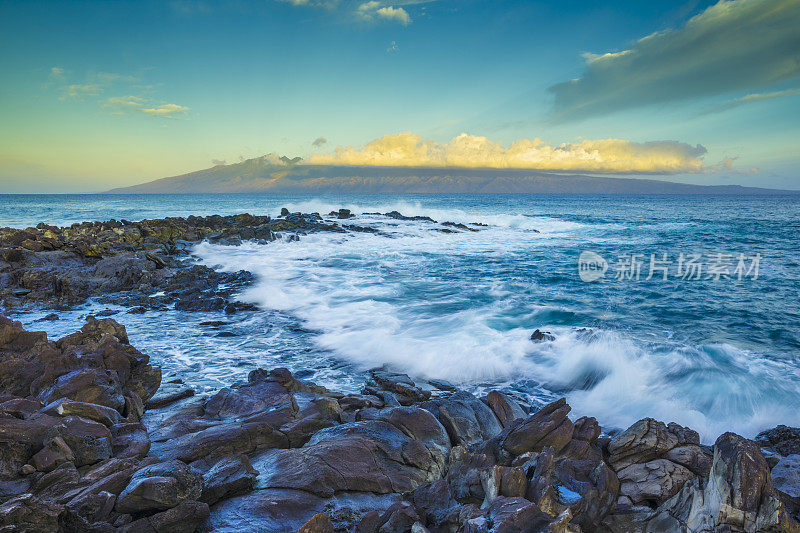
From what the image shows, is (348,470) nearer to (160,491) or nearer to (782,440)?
(160,491)

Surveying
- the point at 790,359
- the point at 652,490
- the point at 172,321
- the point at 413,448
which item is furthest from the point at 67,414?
the point at 790,359

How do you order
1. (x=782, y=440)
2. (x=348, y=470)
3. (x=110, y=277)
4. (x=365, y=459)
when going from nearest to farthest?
(x=348, y=470) → (x=365, y=459) → (x=782, y=440) → (x=110, y=277)

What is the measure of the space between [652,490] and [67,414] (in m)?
7.94

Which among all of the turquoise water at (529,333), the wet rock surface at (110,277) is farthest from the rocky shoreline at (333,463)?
the wet rock surface at (110,277)

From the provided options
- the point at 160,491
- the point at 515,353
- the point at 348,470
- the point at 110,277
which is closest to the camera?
the point at 160,491

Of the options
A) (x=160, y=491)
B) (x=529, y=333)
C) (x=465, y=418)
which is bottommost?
(x=529, y=333)

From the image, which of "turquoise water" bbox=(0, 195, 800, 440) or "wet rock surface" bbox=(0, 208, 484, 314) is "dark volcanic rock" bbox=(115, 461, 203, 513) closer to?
"turquoise water" bbox=(0, 195, 800, 440)

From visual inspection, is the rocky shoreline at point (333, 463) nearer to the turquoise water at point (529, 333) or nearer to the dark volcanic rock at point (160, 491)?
the dark volcanic rock at point (160, 491)

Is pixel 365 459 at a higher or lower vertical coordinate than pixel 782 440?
higher

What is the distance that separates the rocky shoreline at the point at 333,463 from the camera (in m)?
3.87

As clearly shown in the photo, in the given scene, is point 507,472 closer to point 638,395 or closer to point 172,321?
point 638,395

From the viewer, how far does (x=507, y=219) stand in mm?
63219

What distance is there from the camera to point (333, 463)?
5.21 metres

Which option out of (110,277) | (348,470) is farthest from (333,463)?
(110,277)
